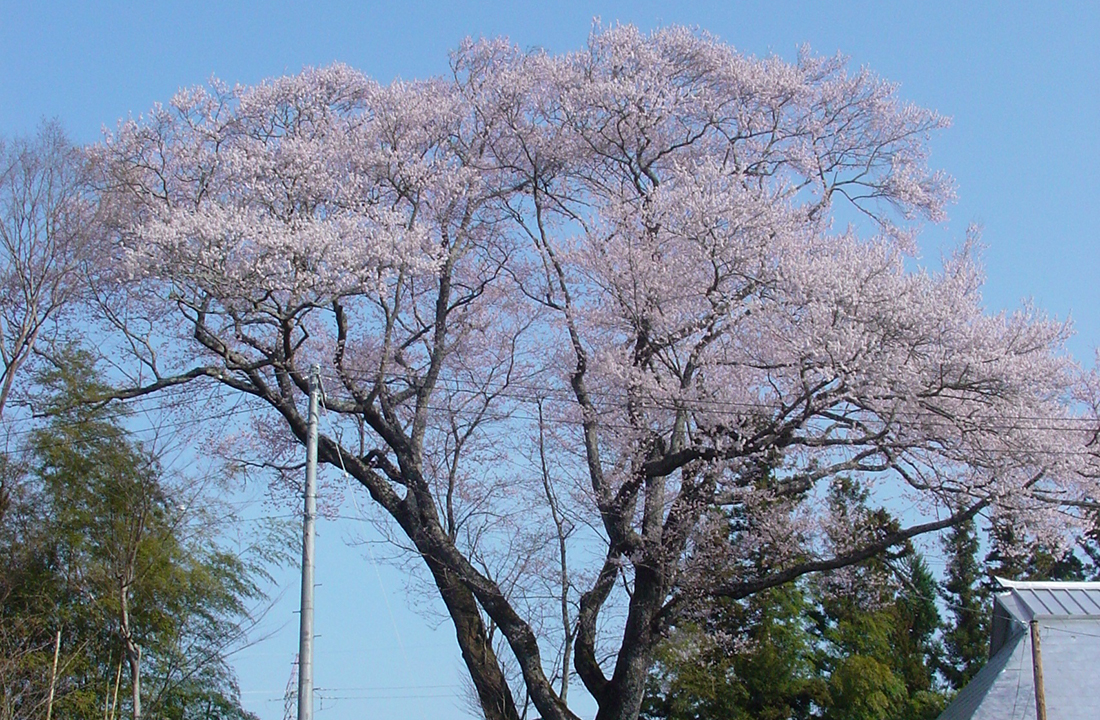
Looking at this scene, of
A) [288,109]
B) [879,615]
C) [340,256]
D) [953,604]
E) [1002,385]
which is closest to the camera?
[1002,385]

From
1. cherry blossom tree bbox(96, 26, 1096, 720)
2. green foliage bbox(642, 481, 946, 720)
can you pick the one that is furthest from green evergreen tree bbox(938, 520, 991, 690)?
cherry blossom tree bbox(96, 26, 1096, 720)

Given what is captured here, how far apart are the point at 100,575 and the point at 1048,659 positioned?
1141 cm

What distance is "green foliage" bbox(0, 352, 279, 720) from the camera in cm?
1468

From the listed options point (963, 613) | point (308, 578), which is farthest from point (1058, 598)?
point (963, 613)

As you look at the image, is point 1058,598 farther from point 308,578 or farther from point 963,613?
point 963,613

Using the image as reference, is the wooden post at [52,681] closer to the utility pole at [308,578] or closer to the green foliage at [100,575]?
the green foliage at [100,575]

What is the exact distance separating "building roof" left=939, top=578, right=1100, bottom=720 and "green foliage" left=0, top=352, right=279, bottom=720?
9990 millimetres

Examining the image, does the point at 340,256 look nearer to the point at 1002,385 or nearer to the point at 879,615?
the point at 1002,385

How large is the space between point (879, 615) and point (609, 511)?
12369 millimetres

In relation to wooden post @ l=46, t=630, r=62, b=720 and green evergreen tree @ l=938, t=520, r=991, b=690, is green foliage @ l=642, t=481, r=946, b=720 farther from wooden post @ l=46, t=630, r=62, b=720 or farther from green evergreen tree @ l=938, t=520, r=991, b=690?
wooden post @ l=46, t=630, r=62, b=720

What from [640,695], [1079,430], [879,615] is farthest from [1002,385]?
[879,615]

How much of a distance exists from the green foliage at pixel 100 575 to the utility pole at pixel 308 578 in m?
5.19

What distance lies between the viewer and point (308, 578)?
10.1 m

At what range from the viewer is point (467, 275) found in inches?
655
